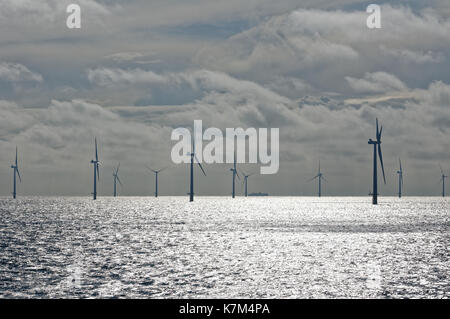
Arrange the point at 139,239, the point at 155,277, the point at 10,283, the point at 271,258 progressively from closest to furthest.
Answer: the point at 10,283, the point at 155,277, the point at 271,258, the point at 139,239

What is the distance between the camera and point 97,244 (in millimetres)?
114125

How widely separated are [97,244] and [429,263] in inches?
2239

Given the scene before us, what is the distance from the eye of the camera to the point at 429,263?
84.1m

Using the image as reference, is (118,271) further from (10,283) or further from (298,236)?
(298,236)

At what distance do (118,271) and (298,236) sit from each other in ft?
227
